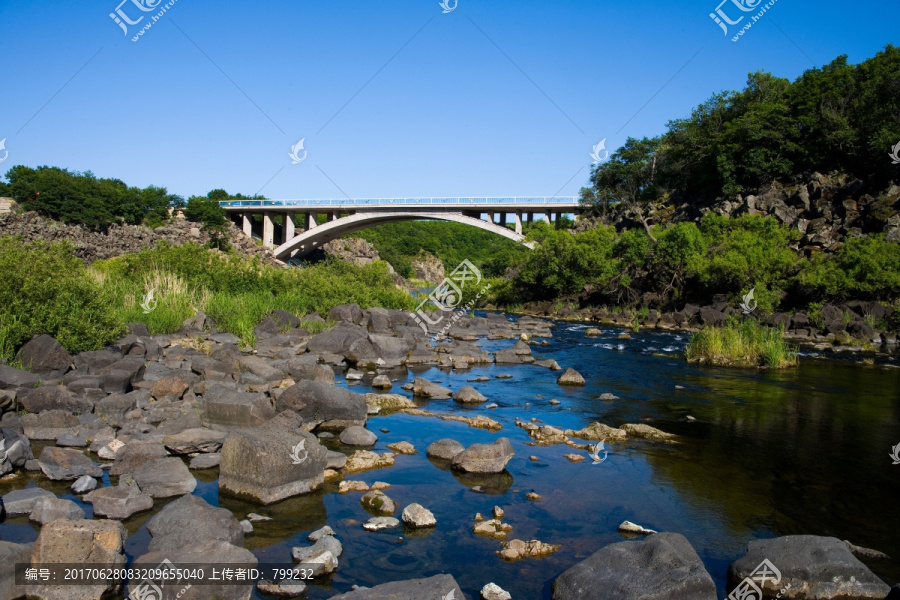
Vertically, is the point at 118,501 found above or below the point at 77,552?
below

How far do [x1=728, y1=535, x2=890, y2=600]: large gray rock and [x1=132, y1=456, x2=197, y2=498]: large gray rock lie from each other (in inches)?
221

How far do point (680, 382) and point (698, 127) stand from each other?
47.7m

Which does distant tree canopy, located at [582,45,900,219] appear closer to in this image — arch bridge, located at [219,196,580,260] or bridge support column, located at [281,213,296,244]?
arch bridge, located at [219,196,580,260]

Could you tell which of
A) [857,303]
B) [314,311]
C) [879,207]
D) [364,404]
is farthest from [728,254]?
[364,404]

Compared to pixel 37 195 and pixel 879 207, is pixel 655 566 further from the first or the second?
pixel 37 195

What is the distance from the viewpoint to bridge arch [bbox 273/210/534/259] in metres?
53.8

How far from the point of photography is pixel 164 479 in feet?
22.7

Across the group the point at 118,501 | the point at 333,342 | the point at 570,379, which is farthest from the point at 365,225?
the point at 118,501

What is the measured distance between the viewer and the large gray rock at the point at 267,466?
6816mm

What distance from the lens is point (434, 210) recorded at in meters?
56.4

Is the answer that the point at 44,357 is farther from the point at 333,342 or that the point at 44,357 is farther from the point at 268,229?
the point at 268,229

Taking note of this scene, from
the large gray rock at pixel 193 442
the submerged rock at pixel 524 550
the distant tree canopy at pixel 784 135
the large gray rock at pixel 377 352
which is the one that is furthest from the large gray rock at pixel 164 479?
the distant tree canopy at pixel 784 135

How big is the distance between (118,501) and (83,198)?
58.7 meters
